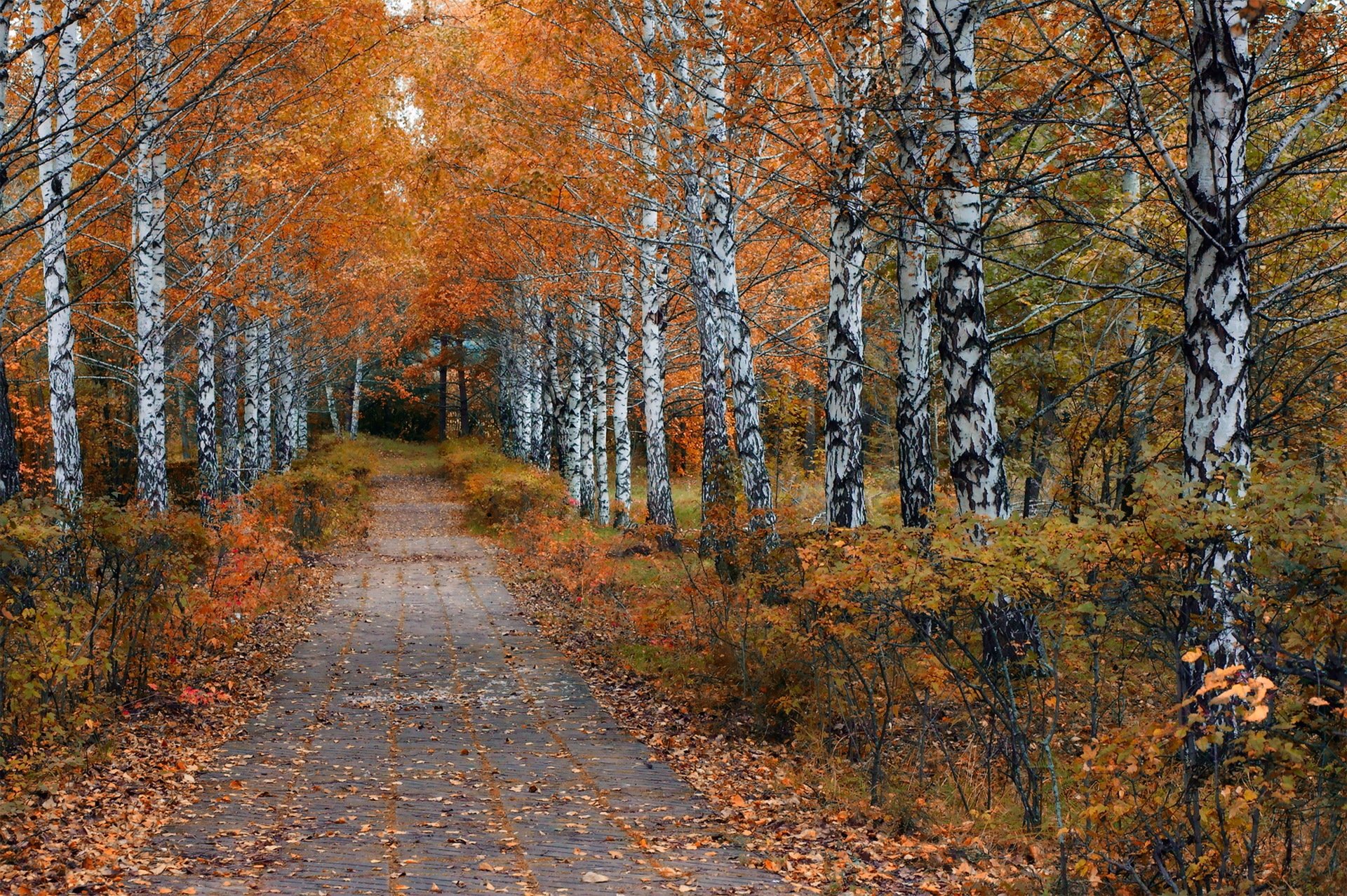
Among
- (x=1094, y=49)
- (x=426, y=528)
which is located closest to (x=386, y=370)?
(x=426, y=528)

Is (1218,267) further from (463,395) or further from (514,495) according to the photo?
(463,395)

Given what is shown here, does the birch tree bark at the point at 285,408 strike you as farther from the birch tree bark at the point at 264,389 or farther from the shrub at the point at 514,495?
the shrub at the point at 514,495

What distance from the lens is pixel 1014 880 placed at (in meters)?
4.75

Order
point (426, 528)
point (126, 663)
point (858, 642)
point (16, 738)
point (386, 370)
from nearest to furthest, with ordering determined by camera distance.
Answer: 1. point (16, 738)
2. point (858, 642)
3. point (126, 663)
4. point (426, 528)
5. point (386, 370)

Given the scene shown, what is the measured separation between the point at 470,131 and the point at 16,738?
10158mm

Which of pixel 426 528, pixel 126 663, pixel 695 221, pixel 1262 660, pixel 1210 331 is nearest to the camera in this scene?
pixel 1262 660

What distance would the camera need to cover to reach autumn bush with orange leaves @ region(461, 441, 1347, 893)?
134 inches

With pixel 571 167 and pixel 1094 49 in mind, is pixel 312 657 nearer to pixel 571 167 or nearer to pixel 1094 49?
pixel 571 167

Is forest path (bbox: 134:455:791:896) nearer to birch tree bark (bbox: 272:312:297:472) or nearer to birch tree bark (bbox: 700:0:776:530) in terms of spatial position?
birch tree bark (bbox: 700:0:776:530)

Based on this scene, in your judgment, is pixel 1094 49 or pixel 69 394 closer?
pixel 1094 49

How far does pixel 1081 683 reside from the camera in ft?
22.0

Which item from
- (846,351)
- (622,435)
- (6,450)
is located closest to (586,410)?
(622,435)

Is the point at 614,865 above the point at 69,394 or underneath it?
underneath

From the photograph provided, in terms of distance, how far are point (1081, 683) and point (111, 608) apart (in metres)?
6.81
